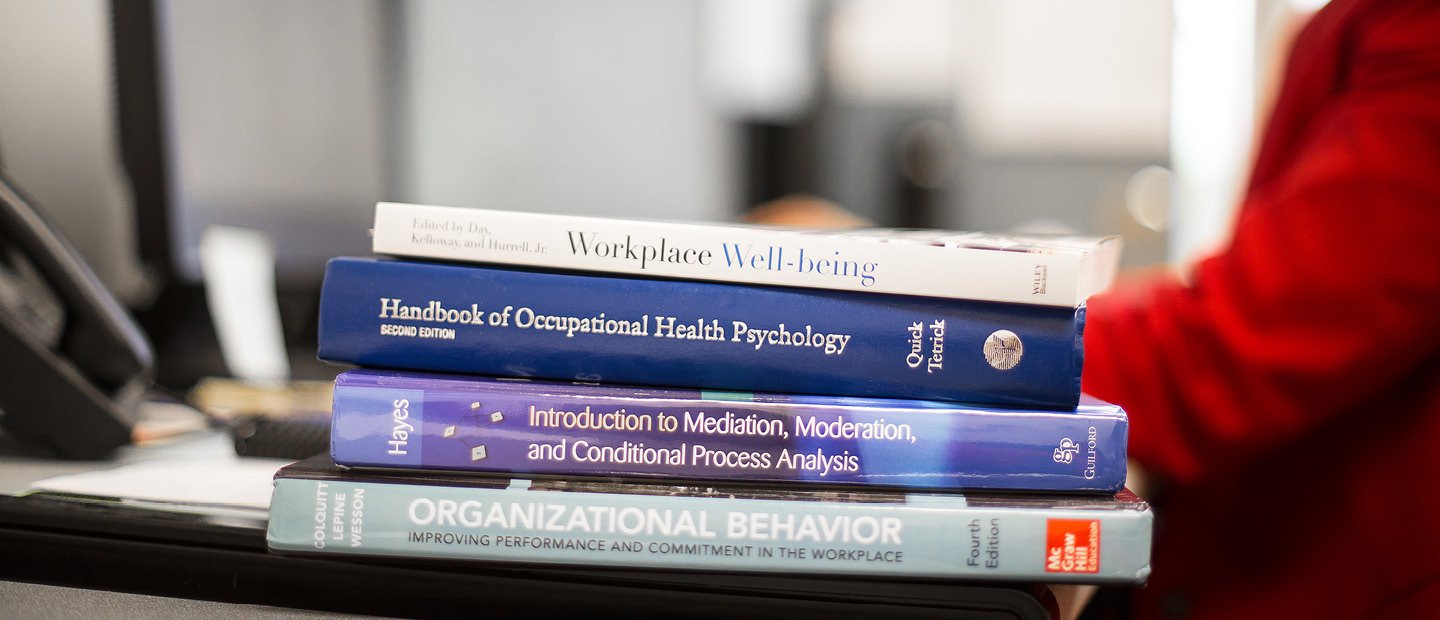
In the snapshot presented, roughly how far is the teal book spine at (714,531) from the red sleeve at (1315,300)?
0.87ft

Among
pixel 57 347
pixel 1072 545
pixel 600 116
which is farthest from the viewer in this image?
pixel 600 116

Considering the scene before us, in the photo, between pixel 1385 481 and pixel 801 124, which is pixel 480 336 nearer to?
pixel 1385 481

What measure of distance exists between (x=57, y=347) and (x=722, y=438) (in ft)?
1.26

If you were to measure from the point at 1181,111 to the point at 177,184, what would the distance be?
7.20ft

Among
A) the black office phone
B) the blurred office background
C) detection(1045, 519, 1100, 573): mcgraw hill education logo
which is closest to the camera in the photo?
detection(1045, 519, 1100, 573): mcgraw hill education logo

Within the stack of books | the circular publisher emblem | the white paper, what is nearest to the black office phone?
the white paper

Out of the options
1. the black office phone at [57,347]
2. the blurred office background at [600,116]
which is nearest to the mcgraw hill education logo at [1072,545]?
the black office phone at [57,347]

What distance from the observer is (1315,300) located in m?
0.51

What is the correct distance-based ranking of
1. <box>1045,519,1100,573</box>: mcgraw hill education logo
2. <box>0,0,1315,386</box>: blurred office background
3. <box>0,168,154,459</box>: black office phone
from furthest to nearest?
<box>0,0,1315,386</box>: blurred office background
<box>0,168,154,459</box>: black office phone
<box>1045,519,1100,573</box>: mcgraw hill education logo

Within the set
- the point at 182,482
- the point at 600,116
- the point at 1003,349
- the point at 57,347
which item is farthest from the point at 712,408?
the point at 600,116

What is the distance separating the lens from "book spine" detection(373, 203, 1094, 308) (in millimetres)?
347

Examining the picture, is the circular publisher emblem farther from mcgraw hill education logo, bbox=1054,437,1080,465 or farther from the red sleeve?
the red sleeve

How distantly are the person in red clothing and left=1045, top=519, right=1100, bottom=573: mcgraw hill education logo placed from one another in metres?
0.27

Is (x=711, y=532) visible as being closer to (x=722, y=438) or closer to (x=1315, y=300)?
(x=722, y=438)
